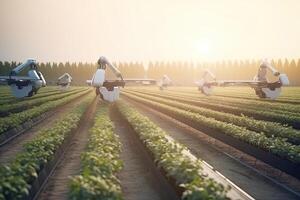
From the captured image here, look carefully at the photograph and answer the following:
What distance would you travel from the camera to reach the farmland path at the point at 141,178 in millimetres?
12281

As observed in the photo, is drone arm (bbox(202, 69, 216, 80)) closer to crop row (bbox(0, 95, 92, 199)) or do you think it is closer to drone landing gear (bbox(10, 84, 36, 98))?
drone landing gear (bbox(10, 84, 36, 98))

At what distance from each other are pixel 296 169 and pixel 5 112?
25.5 m

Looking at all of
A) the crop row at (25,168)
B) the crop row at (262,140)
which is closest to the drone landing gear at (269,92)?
the crop row at (262,140)

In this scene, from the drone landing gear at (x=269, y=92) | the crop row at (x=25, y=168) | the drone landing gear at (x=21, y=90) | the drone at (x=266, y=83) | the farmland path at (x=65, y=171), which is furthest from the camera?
the drone landing gear at (x=269, y=92)

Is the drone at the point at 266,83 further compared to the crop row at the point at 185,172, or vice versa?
the drone at the point at 266,83

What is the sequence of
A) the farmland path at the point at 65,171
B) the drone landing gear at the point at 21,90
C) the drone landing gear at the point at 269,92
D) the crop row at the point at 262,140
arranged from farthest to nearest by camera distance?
the drone landing gear at the point at 269,92 < the drone landing gear at the point at 21,90 < the crop row at the point at 262,140 < the farmland path at the point at 65,171

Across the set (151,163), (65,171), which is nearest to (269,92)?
(151,163)

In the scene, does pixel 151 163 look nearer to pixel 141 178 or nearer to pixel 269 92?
pixel 141 178

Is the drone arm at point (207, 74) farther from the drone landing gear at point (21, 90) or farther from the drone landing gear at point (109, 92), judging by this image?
the drone landing gear at point (21, 90)

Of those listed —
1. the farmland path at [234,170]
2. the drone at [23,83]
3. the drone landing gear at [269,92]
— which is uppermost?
the drone at [23,83]

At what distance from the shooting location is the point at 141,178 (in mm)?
14406

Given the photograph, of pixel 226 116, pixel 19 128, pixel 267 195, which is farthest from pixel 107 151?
pixel 226 116

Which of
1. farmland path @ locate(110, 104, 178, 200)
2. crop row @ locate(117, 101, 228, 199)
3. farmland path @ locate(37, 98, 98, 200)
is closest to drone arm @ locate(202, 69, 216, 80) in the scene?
farmland path @ locate(37, 98, 98, 200)

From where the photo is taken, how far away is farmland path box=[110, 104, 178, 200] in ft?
40.3
